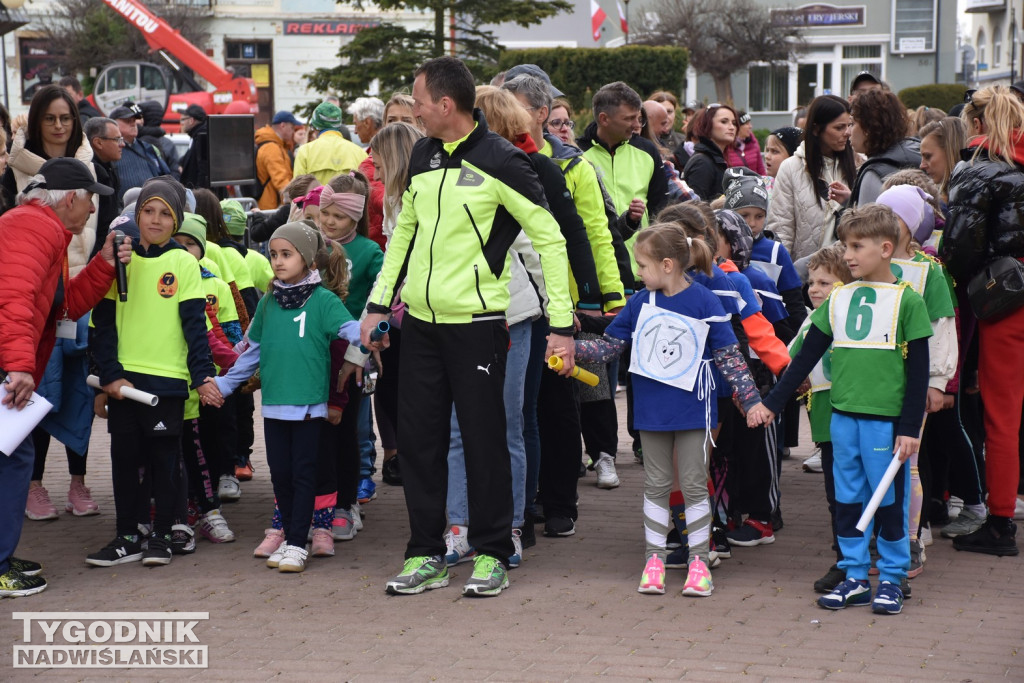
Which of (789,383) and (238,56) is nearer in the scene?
(789,383)

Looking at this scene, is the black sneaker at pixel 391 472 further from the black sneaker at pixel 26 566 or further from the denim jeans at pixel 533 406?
the black sneaker at pixel 26 566

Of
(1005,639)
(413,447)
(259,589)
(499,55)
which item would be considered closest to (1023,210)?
(1005,639)

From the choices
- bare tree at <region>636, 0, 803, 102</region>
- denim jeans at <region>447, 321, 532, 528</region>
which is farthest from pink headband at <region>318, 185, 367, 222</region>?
bare tree at <region>636, 0, 803, 102</region>

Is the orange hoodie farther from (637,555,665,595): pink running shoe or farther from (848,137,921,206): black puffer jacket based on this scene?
(848,137,921,206): black puffer jacket

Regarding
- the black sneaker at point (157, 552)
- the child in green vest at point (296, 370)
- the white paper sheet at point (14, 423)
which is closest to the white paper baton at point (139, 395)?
the child in green vest at point (296, 370)

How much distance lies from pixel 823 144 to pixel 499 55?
2083 cm

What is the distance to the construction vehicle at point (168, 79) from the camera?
1131 inches

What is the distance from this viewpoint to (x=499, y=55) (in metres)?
28.5

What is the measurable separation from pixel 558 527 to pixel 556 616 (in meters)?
1.32

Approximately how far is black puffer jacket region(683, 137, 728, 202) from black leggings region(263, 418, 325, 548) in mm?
4241

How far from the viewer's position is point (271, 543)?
612cm

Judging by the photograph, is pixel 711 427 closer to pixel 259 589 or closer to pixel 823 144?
pixel 259 589

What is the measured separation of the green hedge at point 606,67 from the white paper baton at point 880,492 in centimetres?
2677

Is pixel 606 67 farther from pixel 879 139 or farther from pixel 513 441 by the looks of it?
pixel 513 441
